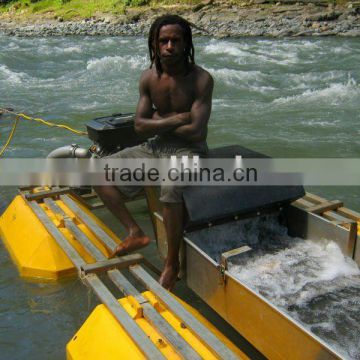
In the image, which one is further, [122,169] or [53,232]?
[53,232]

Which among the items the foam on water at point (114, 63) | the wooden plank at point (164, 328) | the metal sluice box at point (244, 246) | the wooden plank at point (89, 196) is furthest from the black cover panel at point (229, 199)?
the foam on water at point (114, 63)

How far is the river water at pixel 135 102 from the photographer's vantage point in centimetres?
390

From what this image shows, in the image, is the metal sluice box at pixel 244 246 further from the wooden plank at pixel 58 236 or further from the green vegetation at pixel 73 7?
the green vegetation at pixel 73 7

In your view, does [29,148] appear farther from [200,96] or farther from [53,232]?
[200,96]

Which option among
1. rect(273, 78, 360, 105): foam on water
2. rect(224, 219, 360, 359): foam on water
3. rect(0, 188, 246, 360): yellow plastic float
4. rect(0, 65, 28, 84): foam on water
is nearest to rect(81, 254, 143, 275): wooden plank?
rect(0, 188, 246, 360): yellow plastic float

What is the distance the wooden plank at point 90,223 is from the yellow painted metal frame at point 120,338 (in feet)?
2.59

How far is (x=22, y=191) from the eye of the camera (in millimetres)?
5238

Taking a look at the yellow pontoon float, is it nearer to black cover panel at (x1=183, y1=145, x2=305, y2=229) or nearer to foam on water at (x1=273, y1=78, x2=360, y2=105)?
black cover panel at (x1=183, y1=145, x2=305, y2=229)

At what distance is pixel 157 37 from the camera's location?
3.64 meters

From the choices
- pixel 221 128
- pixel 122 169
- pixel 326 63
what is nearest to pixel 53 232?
pixel 122 169

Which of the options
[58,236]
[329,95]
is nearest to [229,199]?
[58,236]

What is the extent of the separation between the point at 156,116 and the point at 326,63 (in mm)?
13408

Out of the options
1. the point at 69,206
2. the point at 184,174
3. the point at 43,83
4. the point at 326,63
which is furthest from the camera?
the point at 326,63

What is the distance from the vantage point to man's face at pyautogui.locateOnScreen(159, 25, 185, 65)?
3564mm
